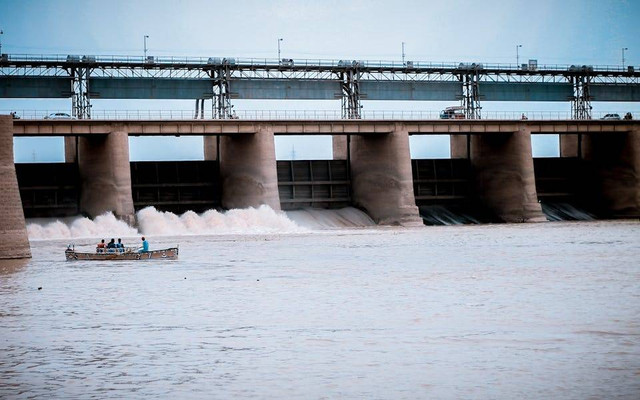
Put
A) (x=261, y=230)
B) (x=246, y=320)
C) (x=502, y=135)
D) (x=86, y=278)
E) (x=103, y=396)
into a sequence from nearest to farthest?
(x=103, y=396) → (x=246, y=320) → (x=86, y=278) → (x=261, y=230) → (x=502, y=135)

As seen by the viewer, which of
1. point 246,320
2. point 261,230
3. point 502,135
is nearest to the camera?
point 246,320

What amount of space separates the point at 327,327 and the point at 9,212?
2453 cm

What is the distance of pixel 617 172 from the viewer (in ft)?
280

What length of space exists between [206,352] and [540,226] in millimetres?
56930

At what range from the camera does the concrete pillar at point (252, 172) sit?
7100 centimetres

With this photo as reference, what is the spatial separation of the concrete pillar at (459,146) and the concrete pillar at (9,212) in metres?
49.6

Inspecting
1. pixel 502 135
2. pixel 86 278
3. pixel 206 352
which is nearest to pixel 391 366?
pixel 206 352

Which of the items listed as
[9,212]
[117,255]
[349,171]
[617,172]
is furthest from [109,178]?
[617,172]

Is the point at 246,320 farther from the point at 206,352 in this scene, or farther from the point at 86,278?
the point at 86,278

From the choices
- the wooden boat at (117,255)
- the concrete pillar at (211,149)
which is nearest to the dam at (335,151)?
the concrete pillar at (211,149)

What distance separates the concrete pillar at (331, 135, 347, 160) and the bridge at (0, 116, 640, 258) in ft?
0.34

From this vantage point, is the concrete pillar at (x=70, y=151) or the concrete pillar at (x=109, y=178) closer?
the concrete pillar at (x=109, y=178)

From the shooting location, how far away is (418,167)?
3295 inches

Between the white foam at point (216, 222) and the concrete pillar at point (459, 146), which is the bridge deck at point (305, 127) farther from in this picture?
the concrete pillar at point (459, 146)
